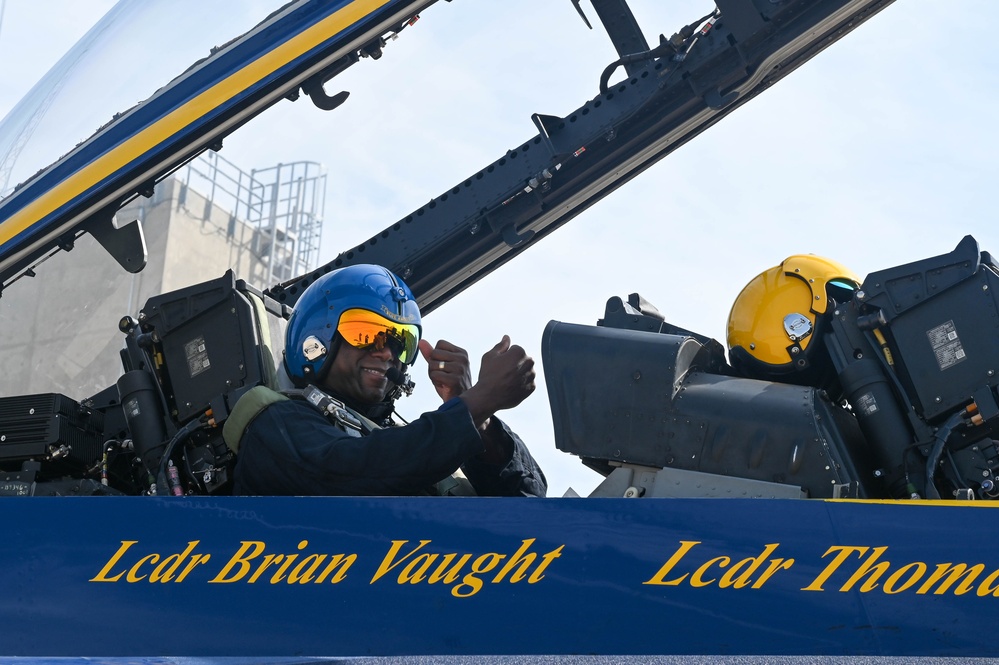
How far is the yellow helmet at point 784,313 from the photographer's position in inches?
128

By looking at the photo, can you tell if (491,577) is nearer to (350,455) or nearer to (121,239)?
(350,455)

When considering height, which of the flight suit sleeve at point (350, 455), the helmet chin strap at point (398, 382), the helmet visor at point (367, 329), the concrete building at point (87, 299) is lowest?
the flight suit sleeve at point (350, 455)

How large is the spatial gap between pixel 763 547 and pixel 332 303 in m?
1.47

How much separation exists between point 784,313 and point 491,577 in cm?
158

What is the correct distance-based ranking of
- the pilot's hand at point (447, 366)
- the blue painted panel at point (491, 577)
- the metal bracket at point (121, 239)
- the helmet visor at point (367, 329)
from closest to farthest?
the blue painted panel at point (491, 577) < the pilot's hand at point (447, 366) < the metal bracket at point (121, 239) < the helmet visor at point (367, 329)

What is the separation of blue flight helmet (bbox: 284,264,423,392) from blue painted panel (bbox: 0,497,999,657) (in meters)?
0.97

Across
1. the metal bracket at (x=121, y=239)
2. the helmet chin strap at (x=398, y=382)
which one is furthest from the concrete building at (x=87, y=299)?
the helmet chin strap at (x=398, y=382)

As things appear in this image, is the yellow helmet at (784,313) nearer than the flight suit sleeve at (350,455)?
No

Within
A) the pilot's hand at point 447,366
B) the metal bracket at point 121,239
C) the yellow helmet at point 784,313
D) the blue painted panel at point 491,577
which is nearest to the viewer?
the blue painted panel at point 491,577

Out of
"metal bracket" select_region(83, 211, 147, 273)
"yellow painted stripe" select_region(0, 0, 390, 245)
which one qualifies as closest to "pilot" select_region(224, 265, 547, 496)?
"metal bracket" select_region(83, 211, 147, 273)

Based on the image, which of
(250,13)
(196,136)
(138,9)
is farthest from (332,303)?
(138,9)

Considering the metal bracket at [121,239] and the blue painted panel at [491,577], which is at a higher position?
the metal bracket at [121,239]

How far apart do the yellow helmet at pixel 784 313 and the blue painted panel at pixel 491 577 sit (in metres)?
1.29

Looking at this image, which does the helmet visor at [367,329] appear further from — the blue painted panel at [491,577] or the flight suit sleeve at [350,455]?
the blue painted panel at [491,577]
